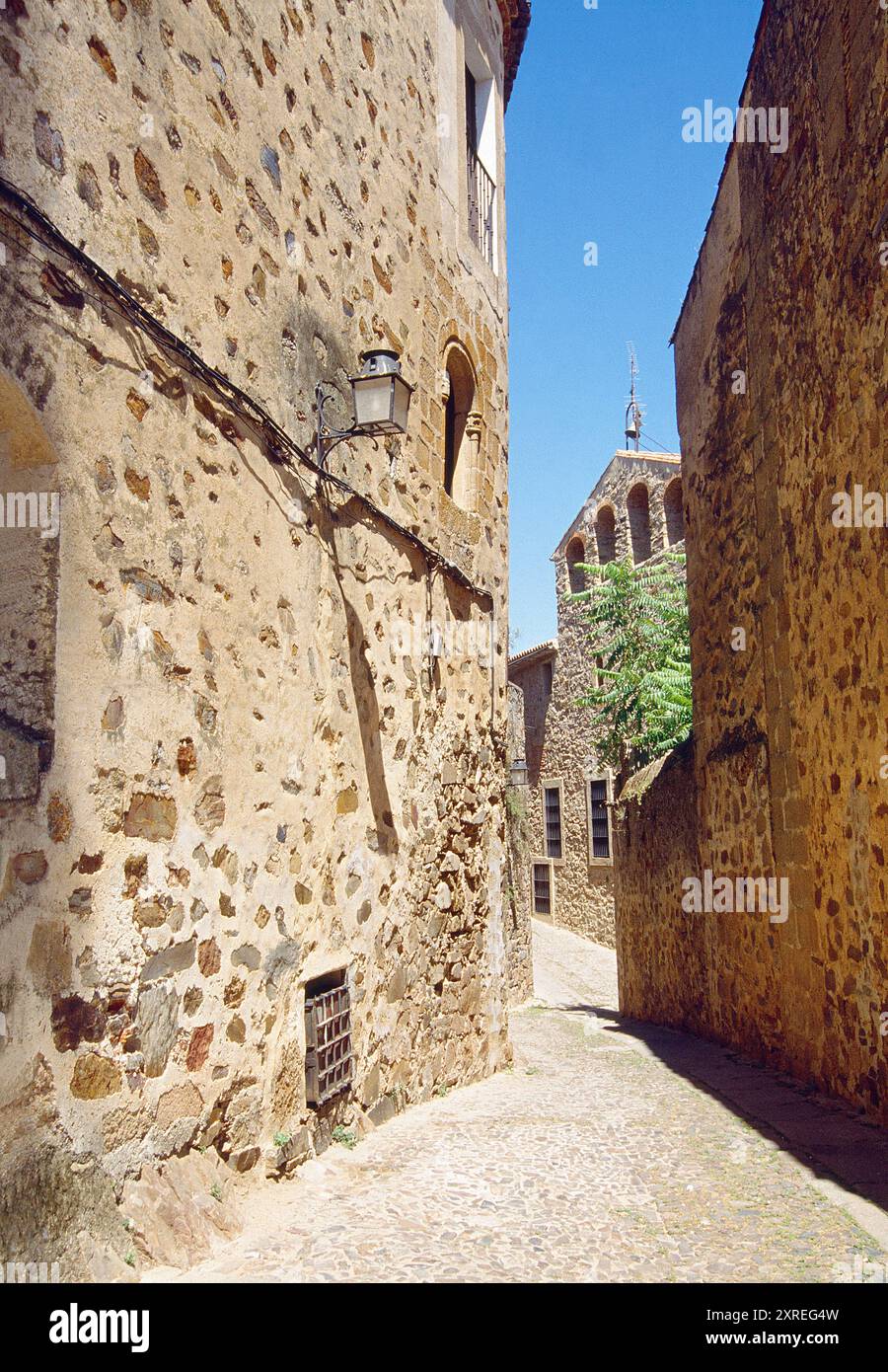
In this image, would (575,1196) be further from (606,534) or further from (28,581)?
(606,534)

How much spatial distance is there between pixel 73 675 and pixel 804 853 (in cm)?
449

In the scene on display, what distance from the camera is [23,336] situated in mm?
2797

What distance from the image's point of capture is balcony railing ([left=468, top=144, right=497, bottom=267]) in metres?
7.35

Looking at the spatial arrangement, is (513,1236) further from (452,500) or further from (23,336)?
(452,500)

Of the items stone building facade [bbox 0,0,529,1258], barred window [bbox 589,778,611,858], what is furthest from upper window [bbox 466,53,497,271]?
barred window [bbox 589,778,611,858]

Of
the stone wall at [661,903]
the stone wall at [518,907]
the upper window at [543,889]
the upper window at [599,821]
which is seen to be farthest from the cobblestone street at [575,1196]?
the upper window at [543,889]

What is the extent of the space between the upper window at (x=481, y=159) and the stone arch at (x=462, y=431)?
1.01 m

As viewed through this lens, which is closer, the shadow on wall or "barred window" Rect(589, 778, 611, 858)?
the shadow on wall

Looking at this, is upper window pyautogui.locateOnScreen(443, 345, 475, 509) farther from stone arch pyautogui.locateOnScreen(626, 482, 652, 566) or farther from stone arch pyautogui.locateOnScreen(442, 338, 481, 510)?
stone arch pyautogui.locateOnScreen(626, 482, 652, 566)

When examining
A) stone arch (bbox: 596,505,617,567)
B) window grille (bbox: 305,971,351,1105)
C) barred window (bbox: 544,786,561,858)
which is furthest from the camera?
barred window (bbox: 544,786,561,858)

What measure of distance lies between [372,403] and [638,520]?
51.6 ft

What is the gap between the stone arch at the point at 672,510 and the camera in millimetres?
18547

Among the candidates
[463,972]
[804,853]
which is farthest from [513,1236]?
[804,853]

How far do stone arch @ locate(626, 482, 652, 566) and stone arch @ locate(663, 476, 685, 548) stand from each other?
77 cm
